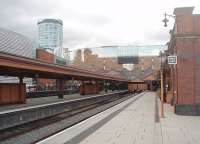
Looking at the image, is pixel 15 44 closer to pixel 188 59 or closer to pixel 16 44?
pixel 16 44

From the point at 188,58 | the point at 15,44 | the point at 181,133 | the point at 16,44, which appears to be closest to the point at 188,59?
the point at 188,58

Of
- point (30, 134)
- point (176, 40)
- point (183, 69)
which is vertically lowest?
point (30, 134)

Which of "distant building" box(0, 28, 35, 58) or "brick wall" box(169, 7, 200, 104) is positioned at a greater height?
"distant building" box(0, 28, 35, 58)

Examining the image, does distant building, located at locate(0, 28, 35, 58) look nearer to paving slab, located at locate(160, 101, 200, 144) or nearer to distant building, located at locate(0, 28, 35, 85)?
distant building, located at locate(0, 28, 35, 85)

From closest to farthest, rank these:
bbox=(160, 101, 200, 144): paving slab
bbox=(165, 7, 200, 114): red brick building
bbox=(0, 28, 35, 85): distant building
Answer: bbox=(160, 101, 200, 144): paving slab → bbox=(165, 7, 200, 114): red brick building → bbox=(0, 28, 35, 85): distant building

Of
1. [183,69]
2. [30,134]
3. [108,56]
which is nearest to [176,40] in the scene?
[183,69]

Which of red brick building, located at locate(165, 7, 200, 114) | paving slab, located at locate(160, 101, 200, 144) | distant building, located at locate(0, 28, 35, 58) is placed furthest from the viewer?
distant building, located at locate(0, 28, 35, 58)

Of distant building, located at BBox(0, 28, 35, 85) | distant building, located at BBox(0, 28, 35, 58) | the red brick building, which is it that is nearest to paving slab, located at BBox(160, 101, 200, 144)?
the red brick building

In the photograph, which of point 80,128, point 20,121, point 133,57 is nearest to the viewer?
point 80,128

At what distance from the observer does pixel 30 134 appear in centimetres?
1720

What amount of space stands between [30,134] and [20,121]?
160 inches

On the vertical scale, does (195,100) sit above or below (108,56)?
→ below

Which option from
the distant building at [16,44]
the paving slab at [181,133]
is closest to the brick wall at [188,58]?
the paving slab at [181,133]

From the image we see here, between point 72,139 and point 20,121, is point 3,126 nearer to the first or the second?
point 20,121
